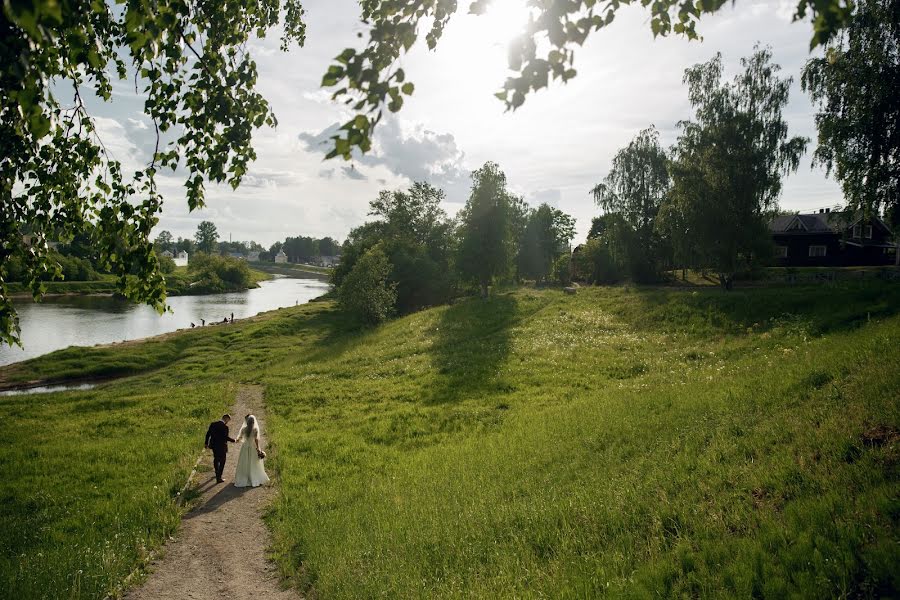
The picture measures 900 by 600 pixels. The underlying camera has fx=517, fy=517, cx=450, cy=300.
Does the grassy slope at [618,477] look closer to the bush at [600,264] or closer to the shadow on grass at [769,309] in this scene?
the shadow on grass at [769,309]

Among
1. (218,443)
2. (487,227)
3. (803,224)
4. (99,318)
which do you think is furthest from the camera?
(99,318)

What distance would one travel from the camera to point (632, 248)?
190 ft

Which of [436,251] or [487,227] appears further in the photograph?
[436,251]

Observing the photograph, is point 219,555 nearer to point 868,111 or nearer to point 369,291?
point 868,111

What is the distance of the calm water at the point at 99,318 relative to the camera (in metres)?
54.7

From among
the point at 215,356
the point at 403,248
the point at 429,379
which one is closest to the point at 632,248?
the point at 403,248

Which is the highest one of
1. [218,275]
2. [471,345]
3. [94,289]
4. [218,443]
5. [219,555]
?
[218,275]

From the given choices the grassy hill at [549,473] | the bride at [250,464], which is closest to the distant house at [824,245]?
the grassy hill at [549,473]

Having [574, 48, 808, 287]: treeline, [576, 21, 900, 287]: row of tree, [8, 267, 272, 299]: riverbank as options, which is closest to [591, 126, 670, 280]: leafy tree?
[576, 21, 900, 287]: row of tree

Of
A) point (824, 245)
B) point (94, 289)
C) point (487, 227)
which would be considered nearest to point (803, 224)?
point (824, 245)

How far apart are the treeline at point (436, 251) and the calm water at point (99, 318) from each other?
19669mm

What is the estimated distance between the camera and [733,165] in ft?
125

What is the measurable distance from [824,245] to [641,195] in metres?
23.8

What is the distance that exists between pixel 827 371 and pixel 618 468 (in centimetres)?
614
